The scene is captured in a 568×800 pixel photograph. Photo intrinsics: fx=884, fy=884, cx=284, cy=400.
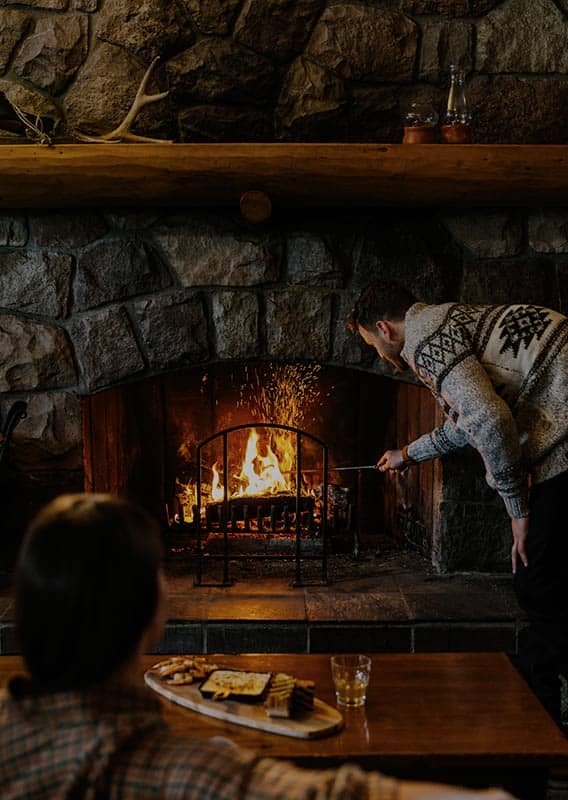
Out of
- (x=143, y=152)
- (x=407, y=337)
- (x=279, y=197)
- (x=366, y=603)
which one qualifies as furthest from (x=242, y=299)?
(x=366, y=603)

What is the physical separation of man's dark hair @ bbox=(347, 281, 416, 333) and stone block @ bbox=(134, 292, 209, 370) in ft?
2.16

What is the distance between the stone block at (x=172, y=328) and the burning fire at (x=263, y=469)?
586mm

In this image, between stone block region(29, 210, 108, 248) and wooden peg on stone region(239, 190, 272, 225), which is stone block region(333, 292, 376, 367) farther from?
stone block region(29, 210, 108, 248)

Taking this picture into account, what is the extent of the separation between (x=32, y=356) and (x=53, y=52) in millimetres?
944

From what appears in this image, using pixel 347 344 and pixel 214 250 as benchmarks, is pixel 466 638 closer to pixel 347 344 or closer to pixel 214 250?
pixel 347 344

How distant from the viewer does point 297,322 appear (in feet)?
9.16

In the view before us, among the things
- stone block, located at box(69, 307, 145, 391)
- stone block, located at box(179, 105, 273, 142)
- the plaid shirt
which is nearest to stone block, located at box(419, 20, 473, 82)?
stone block, located at box(179, 105, 273, 142)

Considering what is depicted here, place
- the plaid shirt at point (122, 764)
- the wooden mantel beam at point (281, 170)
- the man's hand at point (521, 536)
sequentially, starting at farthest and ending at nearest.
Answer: the wooden mantel beam at point (281, 170), the man's hand at point (521, 536), the plaid shirt at point (122, 764)

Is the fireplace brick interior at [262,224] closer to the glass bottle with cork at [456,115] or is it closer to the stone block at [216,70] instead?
the stone block at [216,70]

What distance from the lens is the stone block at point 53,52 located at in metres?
2.74

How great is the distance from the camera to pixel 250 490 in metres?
3.26

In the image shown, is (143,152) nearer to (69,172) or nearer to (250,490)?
(69,172)

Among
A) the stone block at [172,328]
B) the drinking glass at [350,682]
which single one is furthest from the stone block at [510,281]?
the drinking glass at [350,682]

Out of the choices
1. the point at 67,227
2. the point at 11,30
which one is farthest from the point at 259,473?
the point at 11,30
